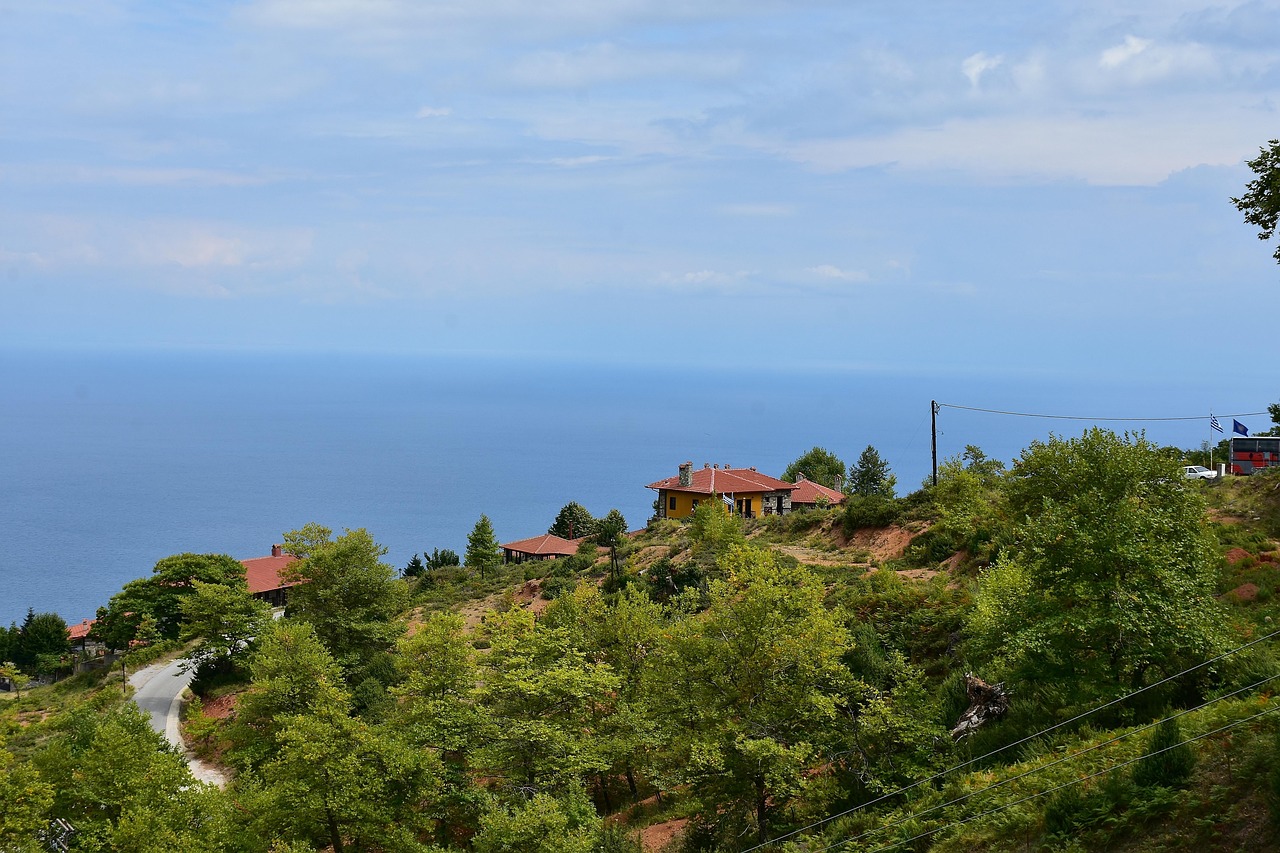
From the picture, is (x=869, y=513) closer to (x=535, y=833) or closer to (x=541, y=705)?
(x=541, y=705)

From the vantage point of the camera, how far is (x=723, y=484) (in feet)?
236

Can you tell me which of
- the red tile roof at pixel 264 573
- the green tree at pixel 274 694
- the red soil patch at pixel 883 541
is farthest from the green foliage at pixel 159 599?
the red soil patch at pixel 883 541

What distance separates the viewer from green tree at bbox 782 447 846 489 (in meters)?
91.3

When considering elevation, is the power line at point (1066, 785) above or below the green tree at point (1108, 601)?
below

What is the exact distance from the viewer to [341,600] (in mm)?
41875

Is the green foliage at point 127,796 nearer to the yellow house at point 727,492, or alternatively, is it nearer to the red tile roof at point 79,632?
the yellow house at point 727,492

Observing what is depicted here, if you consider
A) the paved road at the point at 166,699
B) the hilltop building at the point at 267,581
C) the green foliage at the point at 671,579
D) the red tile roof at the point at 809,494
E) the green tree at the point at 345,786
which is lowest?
the paved road at the point at 166,699

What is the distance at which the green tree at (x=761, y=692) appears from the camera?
63.7 feet

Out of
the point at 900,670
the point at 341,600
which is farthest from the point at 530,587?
the point at 900,670

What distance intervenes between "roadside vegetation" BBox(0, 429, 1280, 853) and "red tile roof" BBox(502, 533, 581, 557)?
39596 millimetres

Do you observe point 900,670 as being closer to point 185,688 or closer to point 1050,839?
point 1050,839

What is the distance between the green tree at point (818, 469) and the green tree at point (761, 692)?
6708 cm

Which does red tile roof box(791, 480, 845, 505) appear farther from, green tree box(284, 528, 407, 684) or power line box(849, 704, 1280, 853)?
power line box(849, 704, 1280, 853)

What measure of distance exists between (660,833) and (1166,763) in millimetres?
14148
